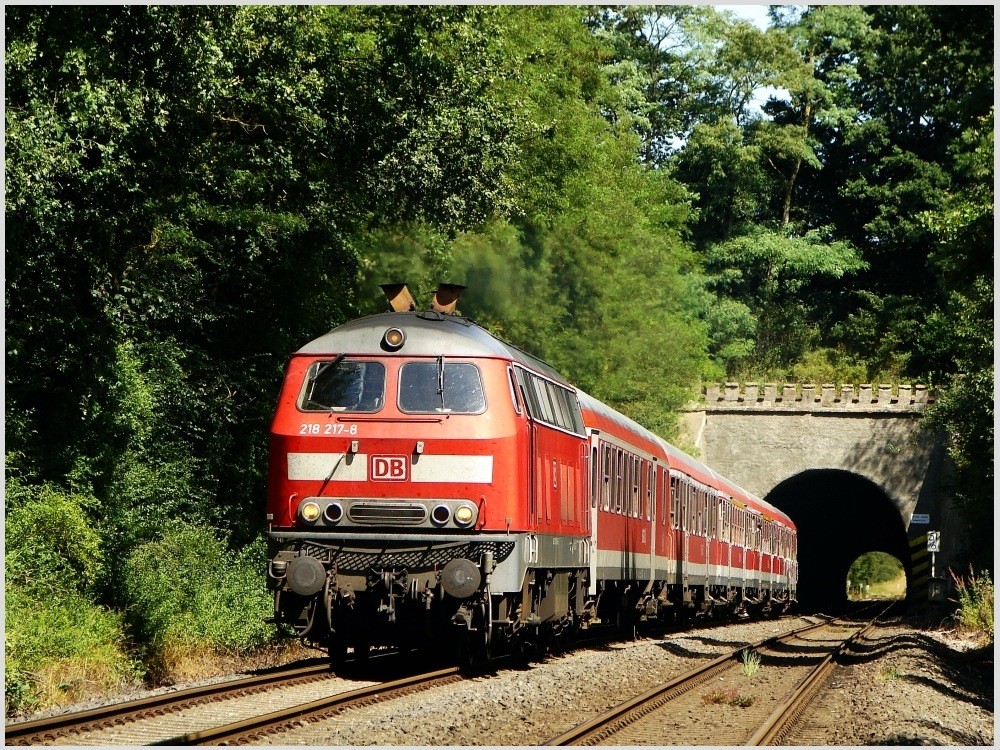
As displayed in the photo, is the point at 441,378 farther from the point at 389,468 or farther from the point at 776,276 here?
the point at 776,276

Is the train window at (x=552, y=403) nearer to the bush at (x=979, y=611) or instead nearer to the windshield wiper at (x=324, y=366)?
the windshield wiper at (x=324, y=366)

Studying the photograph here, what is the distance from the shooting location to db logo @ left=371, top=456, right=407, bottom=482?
1373cm

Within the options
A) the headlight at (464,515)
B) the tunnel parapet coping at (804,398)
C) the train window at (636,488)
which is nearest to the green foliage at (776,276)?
the tunnel parapet coping at (804,398)

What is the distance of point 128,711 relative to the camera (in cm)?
1119

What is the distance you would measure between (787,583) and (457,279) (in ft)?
73.7

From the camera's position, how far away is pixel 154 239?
2019 cm

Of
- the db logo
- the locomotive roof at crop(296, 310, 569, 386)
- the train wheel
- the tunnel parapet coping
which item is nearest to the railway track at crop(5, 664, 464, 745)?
the train wheel

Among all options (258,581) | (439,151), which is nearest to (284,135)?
(439,151)

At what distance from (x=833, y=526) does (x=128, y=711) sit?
61.3 m

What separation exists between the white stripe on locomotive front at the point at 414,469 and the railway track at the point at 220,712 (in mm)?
2019

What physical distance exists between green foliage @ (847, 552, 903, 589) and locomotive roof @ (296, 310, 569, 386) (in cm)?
8054

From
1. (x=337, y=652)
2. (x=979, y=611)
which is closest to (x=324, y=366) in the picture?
(x=337, y=652)

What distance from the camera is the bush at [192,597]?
16328 millimetres

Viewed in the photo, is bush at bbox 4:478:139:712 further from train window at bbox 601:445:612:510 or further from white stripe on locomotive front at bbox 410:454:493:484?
train window at bbox 601:445:612:510
